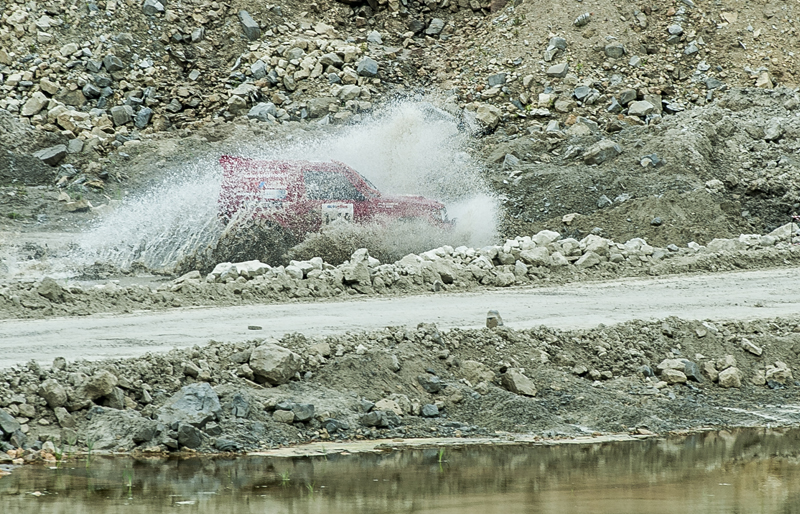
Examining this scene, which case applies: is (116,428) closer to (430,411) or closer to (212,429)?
(212,429)

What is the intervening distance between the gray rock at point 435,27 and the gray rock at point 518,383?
21.1m

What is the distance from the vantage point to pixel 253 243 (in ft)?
52.6

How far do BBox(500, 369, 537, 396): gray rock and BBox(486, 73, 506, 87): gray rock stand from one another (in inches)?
657

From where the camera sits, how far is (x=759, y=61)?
2553cm

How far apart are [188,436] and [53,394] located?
127 centimetres

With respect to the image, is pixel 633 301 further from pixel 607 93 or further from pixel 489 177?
pixel 607 93

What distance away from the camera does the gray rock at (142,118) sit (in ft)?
80.5

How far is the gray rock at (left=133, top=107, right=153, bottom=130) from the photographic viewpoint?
24.5 meters

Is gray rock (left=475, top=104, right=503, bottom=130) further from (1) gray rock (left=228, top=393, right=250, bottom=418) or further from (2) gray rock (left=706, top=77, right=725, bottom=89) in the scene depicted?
(1) gray rock (left=228, top=393, right=250, bottom=418)

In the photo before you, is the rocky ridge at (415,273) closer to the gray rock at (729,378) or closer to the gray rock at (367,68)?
the gray rock at (729,378)

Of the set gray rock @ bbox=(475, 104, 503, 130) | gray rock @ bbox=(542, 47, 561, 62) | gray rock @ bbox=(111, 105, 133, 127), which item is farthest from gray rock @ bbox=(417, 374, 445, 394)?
gray rock @ bbox=(542, 47, 561, 62)

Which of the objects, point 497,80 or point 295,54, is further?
point 295,54

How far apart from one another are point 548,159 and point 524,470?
15.1 metres

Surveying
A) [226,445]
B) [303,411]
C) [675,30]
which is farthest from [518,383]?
[675,30]
